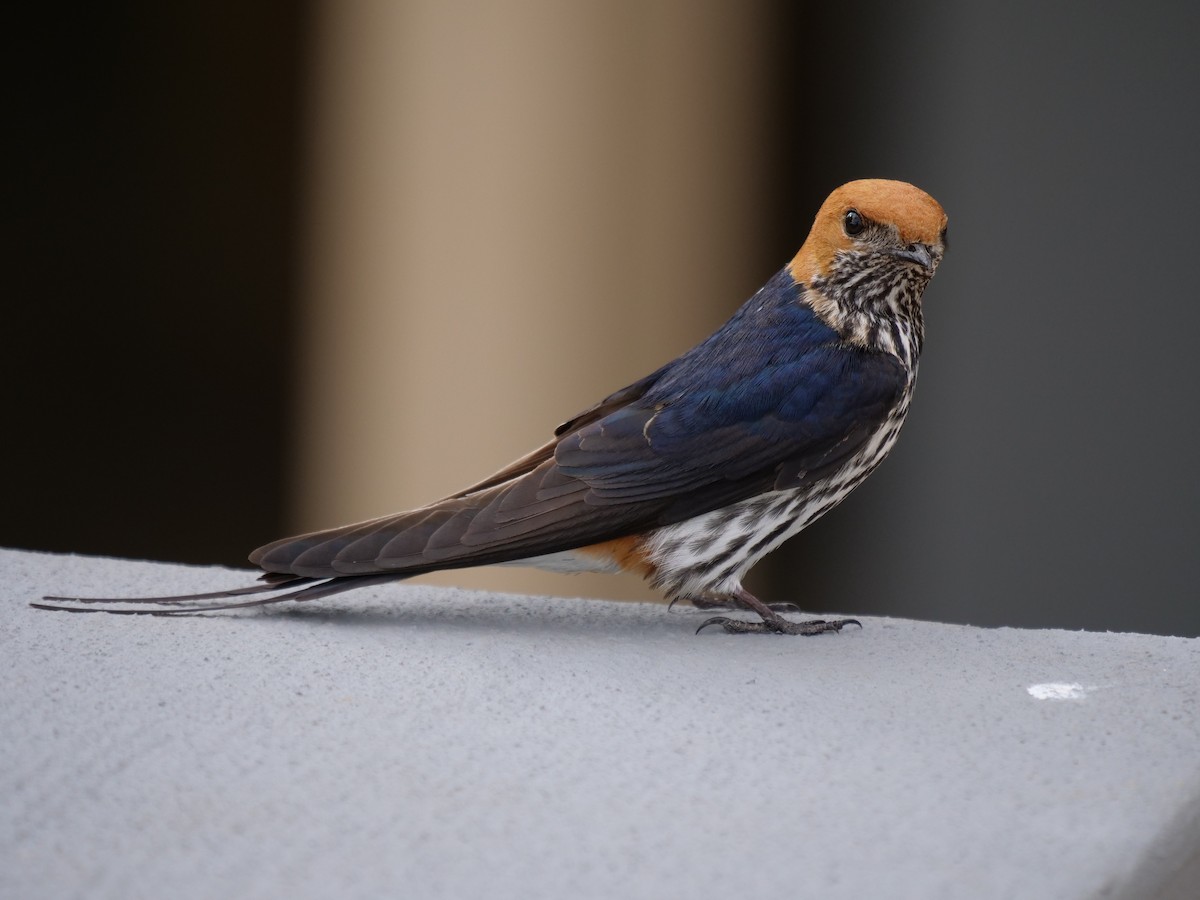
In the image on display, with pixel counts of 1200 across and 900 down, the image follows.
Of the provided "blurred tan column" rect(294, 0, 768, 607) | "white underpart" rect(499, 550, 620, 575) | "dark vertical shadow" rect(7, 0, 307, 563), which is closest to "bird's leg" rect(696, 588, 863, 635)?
"white underpart" rect(499, 550, 620, 575)

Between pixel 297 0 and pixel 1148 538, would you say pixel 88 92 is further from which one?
pixel 1148 538

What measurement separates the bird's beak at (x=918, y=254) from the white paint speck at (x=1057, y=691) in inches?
26.7

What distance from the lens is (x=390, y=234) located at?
16.3 feet

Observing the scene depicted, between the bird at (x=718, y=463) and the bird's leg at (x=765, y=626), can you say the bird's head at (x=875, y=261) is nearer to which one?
the bird at (x=718, y=463)

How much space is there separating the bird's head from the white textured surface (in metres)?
0.50

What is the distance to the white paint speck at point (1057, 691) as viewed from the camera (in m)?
1.79

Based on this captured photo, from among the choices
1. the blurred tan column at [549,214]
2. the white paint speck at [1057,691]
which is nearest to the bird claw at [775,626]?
the white paint speck at [1057,691]

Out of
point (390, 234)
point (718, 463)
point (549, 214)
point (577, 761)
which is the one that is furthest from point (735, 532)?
point (390, 234)

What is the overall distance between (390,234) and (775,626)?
310 cm

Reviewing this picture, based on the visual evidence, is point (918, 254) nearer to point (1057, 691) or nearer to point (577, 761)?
point (1057, 691)

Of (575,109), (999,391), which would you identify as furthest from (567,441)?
(575,109)

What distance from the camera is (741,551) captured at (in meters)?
2.17

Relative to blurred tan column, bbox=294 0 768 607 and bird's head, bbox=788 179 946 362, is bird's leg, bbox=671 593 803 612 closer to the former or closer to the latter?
bird's head, bbox=788 179 946 362

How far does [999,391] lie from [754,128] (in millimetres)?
1324
